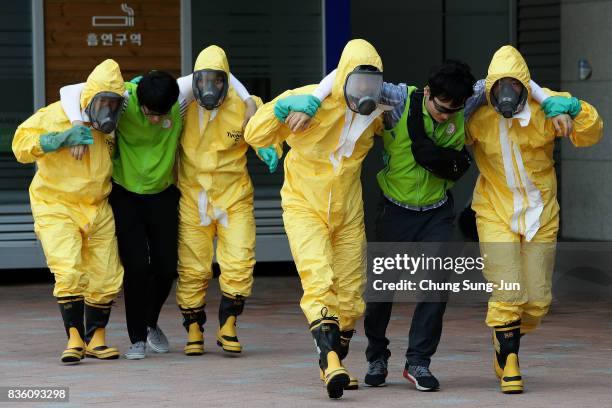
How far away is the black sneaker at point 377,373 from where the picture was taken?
25.1 ft

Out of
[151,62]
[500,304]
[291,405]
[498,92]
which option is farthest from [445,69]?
[151,62]

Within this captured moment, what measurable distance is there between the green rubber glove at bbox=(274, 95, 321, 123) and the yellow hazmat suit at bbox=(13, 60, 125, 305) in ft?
4.90

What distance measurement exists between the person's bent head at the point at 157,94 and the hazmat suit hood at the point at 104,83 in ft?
0.44

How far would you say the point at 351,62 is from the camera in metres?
7.32

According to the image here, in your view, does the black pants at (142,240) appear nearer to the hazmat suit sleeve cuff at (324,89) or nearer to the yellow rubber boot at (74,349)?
the yellow rubber boot at (74,349)

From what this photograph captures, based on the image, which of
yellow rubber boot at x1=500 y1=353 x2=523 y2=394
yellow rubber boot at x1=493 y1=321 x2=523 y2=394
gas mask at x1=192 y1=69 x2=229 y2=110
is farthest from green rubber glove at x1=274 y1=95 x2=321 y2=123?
yellow rubber boot at x1=500 y1=353 x2=523 y2=394

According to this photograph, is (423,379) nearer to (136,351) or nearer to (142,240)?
(136,351)

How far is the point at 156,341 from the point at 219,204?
992 millimetres

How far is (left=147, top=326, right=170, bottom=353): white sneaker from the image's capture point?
29.8 ft

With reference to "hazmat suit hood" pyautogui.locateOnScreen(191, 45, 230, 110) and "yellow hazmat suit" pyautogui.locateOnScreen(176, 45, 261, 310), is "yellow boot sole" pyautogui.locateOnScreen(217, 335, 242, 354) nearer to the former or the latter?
"yellow hazmat suit" pyautogui.locateOnScreen(176, 45, 261, 310)

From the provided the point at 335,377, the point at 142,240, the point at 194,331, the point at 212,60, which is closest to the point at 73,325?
the point at 142,240

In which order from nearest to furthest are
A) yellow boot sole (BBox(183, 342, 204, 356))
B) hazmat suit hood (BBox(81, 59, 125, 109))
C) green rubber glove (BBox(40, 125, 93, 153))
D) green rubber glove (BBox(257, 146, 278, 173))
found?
green rubber glove (BBox(40, 125, 93, 153))
hazmat suit hood (BBox(81, 59, 125, 109))
green rubber glove (BBox(257, 146, 278, 173))
yellow boot sole (BBox(183, 342, 204, 356))

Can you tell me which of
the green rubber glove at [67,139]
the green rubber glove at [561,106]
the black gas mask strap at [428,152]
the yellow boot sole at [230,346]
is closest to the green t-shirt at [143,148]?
the green rubber glove at [67,139]

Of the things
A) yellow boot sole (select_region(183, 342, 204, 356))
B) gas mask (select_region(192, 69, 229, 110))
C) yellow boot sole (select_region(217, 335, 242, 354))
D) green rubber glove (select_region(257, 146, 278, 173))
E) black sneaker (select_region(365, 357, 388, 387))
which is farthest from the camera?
yellow boot sole (select_region(183, 342, 204, 356))
